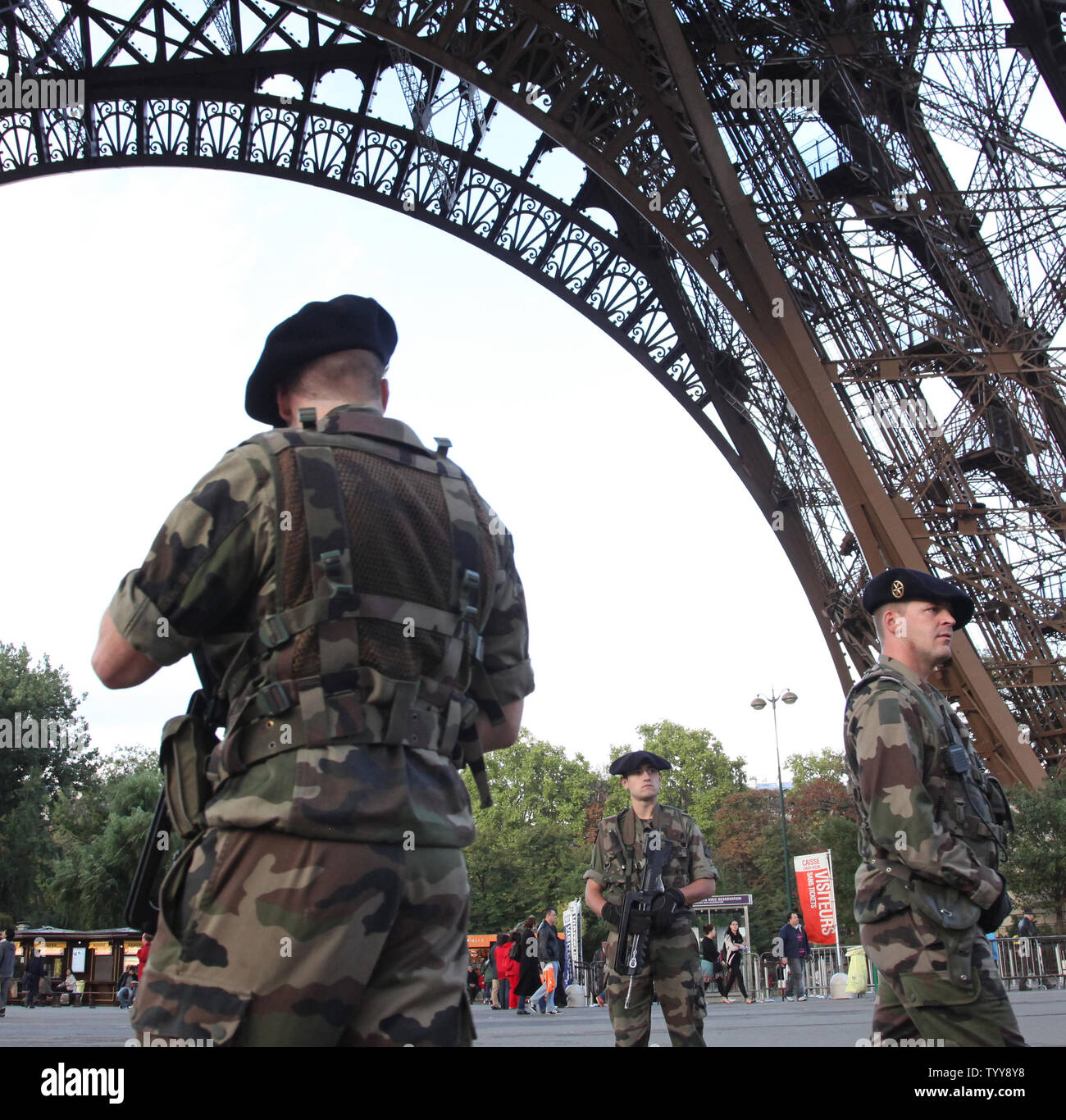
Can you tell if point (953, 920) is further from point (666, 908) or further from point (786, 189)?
point (786, 189)

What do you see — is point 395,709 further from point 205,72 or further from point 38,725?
point 38,725

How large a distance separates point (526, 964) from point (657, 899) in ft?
46.8

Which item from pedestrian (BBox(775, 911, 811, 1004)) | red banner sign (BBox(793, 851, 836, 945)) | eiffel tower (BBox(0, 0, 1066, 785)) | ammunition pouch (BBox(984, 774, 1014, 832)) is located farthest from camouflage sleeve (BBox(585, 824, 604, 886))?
red banner sign (BBox(793, 851, 836, 945))

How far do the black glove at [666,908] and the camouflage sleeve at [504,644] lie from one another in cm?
416

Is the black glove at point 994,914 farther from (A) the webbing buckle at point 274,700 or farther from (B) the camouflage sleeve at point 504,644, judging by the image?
(A) the webbing buckle at point 274,700

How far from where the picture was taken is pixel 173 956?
1.94 metres

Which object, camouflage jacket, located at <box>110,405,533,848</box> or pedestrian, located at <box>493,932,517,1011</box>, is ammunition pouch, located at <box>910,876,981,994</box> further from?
pedestrian, located at <box>493,932,517,1011</box>

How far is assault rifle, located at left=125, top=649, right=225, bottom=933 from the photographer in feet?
7.22

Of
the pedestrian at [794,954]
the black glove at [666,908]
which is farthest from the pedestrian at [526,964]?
the black glove at [666,908]

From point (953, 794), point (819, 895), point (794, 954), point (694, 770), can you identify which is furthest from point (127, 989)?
point (694, 770)

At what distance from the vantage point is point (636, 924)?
637cm

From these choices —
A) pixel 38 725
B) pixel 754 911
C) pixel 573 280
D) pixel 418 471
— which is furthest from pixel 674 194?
pixel 754 911

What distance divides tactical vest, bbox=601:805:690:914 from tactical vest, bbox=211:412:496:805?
4.75 m

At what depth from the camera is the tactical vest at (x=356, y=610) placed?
2074 mm
